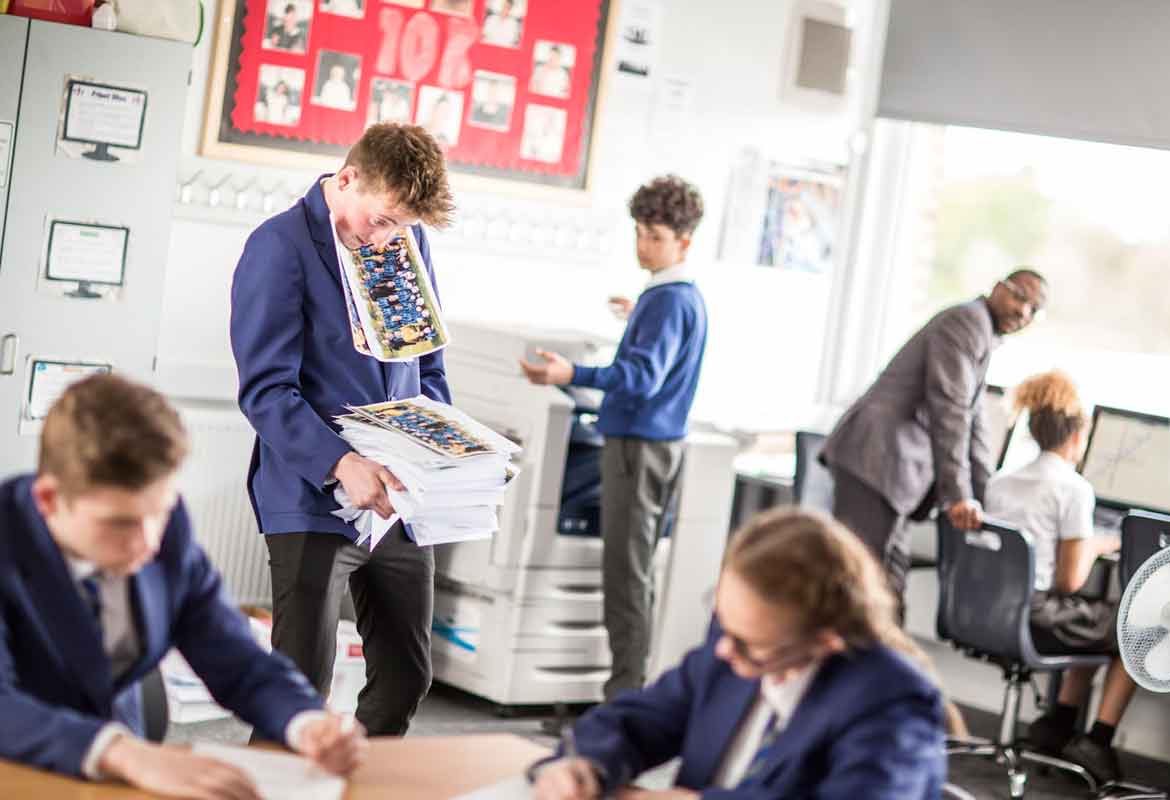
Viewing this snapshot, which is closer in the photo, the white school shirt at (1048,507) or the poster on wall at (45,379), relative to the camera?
the poster on wall at (45,379)

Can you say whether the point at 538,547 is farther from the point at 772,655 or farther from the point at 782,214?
the point at 772,655

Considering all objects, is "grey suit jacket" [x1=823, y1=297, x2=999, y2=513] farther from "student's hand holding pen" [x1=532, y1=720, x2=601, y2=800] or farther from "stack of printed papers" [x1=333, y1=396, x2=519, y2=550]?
"student's hand holding pen" [x1=532, y1=720, x2=601, y2=800]

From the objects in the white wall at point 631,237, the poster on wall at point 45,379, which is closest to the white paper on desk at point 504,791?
the poster on wall at point 45,379

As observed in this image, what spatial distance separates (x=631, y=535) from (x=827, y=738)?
8.53ft

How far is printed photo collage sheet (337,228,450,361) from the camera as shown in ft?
8.79

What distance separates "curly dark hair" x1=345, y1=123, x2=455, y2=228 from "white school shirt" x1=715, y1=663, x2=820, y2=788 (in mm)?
1098

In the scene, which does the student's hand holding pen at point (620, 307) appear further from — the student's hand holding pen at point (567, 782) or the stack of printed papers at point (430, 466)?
the student's hand holding pen at point (567, 782)

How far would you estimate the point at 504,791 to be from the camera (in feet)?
5.87

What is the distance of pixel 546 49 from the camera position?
201 inches

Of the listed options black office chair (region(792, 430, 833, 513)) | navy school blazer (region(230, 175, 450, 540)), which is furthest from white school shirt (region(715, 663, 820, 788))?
black office chair (region(792, 430, 833, 513))

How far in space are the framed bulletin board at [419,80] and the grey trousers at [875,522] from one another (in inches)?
56.0

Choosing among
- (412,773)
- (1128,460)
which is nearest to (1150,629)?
(1128,460)

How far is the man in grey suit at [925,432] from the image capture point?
438 centimetres

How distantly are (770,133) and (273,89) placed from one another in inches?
78.3
